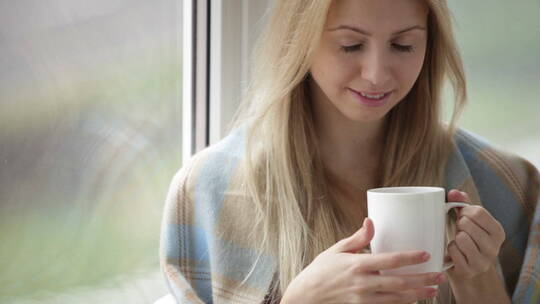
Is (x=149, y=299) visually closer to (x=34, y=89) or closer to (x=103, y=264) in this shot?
(x=103, y=264)

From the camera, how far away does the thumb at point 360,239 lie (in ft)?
2.96

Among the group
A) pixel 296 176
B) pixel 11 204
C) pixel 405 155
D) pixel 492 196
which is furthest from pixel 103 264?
pixel 492 196

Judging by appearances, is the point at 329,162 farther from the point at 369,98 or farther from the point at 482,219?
the point at 482,219

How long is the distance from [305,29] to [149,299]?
0.83 metres

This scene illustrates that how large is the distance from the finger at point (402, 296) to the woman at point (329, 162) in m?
0.20

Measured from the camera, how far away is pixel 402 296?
91 cm

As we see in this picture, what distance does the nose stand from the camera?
1.10 meters

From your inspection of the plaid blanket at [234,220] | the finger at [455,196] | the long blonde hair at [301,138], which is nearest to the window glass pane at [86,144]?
the plaid blanket at [234,220]

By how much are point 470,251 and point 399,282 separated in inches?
6.0

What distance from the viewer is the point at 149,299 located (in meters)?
1.67

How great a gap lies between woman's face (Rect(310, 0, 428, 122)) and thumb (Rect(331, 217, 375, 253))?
0.95 ft

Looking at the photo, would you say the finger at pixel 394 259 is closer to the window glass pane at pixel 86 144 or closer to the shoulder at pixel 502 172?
the shoulder at pixel 502 172

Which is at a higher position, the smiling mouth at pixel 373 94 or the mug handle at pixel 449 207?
the smiling mouth at pixel 373 94

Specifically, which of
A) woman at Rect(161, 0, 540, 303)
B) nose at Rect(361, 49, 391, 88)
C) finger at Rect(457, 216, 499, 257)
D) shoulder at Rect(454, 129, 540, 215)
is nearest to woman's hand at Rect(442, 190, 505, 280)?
finger at Rect(457, 216, 499, 257)
